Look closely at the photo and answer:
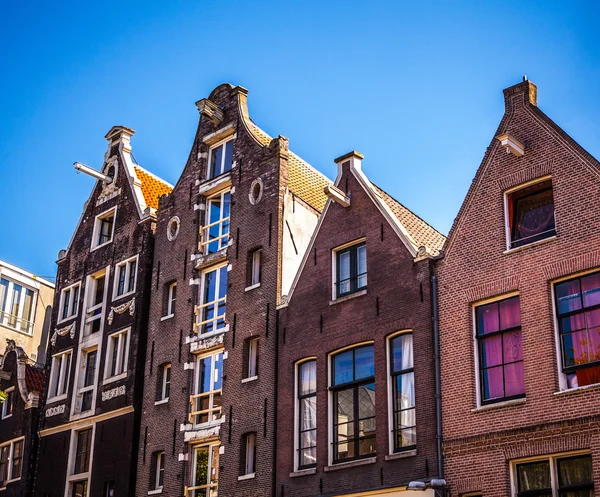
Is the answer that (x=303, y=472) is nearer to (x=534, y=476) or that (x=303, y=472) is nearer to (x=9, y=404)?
(x=534, y=476)

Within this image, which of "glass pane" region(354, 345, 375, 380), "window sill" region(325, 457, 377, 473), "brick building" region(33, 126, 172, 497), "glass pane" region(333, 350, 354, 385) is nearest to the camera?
"window sill" region(325, 457, 377, 473)

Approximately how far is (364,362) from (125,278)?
12326mm

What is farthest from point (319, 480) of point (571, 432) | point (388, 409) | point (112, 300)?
point (112, 300)

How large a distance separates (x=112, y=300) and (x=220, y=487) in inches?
375

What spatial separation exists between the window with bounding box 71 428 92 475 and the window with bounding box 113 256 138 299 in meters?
4.74

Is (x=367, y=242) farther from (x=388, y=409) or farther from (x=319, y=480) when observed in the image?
(x=319, y=480)

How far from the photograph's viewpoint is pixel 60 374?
34.6 metres

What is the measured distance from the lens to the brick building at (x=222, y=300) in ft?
87.1

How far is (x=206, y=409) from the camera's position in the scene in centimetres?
2816

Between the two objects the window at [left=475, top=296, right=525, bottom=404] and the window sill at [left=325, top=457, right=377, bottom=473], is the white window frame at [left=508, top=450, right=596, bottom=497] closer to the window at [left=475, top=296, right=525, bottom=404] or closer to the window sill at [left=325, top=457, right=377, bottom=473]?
the window at [left=475, top=296, right=525, bottom=404]

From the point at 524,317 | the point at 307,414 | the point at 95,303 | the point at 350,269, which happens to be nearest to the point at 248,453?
the point at 307,414

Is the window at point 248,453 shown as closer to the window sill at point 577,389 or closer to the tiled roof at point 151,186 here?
the window sill at point 577,389

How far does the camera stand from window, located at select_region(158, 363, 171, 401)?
29.8 m

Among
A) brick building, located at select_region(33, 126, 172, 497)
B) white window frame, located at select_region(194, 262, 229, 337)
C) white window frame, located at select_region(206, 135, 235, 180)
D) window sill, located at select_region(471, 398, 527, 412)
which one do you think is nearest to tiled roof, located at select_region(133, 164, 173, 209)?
brick building, located at select_region(33, 126, 172, 497)
